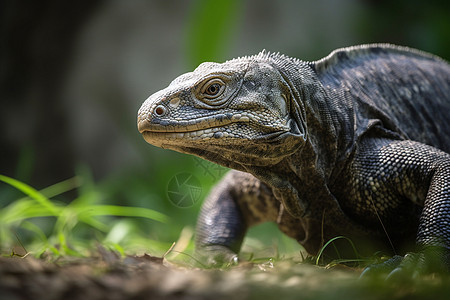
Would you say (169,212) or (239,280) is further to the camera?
(169,212)

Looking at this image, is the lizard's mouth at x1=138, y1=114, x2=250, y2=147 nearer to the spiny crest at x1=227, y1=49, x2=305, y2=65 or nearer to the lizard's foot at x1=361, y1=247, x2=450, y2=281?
the spiny crest at x1=227, y1=49, x2=305, y2=65

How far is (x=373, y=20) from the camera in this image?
10.1 meters

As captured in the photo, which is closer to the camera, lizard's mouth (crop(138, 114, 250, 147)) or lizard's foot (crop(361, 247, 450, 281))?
lizard's foot (crop(361, 247, 450, 281))

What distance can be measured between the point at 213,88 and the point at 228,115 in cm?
27

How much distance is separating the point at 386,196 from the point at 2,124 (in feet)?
27.0

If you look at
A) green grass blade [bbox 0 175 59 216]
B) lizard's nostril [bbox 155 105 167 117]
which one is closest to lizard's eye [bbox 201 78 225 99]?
lizard's nostril [bbox 155 105 167 117]

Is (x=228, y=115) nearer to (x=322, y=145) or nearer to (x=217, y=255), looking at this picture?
(x=322, y=145)

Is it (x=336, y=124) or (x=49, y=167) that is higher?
(x=336, y=124)

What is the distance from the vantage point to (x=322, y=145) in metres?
3.90

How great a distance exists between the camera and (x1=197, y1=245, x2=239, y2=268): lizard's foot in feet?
13.6

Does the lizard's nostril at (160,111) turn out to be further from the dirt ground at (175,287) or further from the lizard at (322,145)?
the dirt ground at (175,287)

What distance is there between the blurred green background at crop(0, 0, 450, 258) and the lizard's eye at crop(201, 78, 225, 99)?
458cm

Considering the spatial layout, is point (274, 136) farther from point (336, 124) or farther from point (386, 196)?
point (386, 196)

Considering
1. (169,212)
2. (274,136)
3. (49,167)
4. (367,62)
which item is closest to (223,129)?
(274,136)
